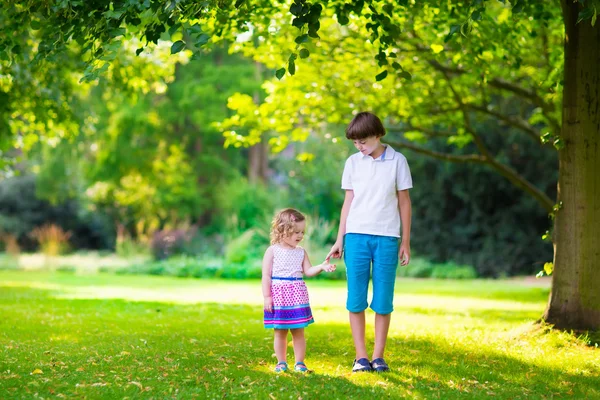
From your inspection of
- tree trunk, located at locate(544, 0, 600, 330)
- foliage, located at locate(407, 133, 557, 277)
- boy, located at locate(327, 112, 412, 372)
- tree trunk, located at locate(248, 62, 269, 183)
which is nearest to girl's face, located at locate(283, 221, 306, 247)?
boy, located at locate(327, 112, 412, 372)

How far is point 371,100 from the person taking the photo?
11.7 metres

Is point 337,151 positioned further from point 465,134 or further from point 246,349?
point 246,349

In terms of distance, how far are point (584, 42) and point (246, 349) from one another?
4.10 meters

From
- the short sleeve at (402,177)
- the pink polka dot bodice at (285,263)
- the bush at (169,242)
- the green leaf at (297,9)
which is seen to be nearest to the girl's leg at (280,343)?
the pink polka dot bodice at (285,263)

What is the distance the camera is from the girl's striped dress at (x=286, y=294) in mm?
5508

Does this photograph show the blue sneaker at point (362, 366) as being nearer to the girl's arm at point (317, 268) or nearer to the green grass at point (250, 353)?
the green grass at point (250, 353)

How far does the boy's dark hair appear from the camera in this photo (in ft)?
18.1

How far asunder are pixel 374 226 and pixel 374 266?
294mm

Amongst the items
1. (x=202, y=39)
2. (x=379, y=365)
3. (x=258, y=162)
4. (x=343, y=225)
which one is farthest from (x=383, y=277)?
(x=258, y=162)

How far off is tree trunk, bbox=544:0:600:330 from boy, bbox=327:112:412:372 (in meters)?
2.30

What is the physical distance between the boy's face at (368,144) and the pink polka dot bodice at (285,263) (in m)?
0.89

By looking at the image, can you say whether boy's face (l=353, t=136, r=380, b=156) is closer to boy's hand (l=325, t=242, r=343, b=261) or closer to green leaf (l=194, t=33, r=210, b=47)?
boy's hand (l=325, t=242, r=343, b=261)

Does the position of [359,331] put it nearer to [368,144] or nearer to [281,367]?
[281,367]

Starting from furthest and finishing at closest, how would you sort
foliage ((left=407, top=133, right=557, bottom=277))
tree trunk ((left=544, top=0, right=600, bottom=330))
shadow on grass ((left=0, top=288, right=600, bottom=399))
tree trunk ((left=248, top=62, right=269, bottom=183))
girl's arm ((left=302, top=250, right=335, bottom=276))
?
tree trunk ((left=248, top=62, right=269, bottom=183))
foliage ((left=407, top=133, right=557, bottom=277))
tree trunk ((left=544, top=0, right=600, bottom=330))
girl's arm ((left=302, top=250, right=335, bottom=276))
shadow on grass ((left=0, top=288, right=600, bottom=399))
